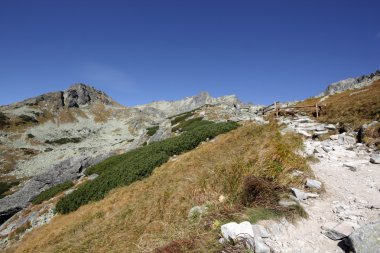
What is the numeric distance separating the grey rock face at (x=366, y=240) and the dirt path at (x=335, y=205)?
1.34ft

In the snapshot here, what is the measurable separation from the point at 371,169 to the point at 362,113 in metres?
9.16

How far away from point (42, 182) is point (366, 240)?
37.6 m

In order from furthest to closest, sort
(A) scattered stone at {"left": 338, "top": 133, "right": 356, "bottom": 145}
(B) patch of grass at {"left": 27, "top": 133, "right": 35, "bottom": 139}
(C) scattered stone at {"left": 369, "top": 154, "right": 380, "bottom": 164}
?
(B) patch of grass at {"left": 27, "top": 133, "right": 35, "bottom": 139}
(A) scattered stone at {"left": 338, "top": 133, "right": 356, "bottom": 145}
(C) scattered stone at {"left": 369, "top": 154, "right": 380, "bottom": 164}

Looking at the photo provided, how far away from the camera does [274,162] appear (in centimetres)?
889

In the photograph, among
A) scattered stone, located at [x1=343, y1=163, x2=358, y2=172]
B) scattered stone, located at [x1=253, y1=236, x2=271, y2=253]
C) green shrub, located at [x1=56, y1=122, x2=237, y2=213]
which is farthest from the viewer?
green shrub, located at [x1=56, y1=122, x2=237, y2=213]

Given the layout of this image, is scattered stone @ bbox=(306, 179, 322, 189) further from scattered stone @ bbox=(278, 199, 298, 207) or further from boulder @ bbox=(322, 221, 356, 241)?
boulder @ bbox=(322, 221, 356, 241)

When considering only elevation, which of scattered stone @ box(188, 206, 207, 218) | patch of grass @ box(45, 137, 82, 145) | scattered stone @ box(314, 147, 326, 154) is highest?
patch of grass @ box(45, 137, 82, 145)

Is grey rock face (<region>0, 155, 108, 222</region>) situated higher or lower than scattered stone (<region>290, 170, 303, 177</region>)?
lower

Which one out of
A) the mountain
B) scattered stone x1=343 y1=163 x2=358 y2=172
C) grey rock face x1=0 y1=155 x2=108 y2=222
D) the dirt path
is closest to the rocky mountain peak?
the mountain

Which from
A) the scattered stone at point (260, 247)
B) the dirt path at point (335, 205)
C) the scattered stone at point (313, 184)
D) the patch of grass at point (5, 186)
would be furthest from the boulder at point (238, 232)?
the patch of grass at point (5, 186)

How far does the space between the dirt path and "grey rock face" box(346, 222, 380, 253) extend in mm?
409

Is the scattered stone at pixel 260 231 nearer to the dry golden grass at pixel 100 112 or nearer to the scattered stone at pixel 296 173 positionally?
the scattered stone at pixel 296 173

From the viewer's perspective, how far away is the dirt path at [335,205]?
5.71m

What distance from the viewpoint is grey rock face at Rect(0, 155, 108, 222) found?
3156 centimetres
